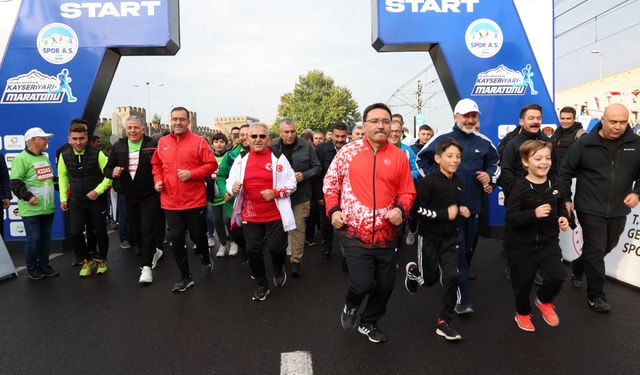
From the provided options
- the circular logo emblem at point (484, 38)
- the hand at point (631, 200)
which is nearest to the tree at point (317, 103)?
the circular logo emblem at point (484, 38)

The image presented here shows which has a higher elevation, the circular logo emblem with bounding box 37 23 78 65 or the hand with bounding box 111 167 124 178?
the circular logo emblem with bounding box 37 23 78 65

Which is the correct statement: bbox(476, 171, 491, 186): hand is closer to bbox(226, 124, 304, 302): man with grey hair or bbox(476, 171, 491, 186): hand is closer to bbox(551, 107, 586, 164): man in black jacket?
bbox(226, 124, 304, 302): man with grey hair

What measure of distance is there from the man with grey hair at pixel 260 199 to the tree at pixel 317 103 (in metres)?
52.2

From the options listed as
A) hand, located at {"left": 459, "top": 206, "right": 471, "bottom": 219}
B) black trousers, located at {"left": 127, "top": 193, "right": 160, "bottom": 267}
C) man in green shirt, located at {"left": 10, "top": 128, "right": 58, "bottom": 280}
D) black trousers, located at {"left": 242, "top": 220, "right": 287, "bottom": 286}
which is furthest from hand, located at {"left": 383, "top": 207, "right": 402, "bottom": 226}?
man in green shirt, located at {"left": 10, "top": 128, "right": 58, "bottom": 280}

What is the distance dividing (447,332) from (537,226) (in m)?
1.12

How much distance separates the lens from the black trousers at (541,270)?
3424 millimetres

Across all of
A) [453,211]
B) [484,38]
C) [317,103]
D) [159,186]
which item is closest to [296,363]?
[453,211]

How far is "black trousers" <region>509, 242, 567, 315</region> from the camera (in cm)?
342

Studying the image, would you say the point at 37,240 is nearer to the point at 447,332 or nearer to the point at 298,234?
the point at 298,234

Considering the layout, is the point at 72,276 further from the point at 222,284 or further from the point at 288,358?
the point at 288,358

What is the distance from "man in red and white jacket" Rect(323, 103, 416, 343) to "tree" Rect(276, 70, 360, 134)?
53506 mm

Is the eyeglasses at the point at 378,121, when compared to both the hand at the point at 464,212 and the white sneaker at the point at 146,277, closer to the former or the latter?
the hand at the point at 464,212

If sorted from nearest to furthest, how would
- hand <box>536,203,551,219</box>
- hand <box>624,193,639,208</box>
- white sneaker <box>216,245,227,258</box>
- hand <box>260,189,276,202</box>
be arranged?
hand <box>536,203,551,219</box> → hand <box>624,193,639,208</box> → hand <box>260,189,276,202</box> → white sneaker <box>216,245,227,258</box>

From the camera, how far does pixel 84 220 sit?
5.57 meters
